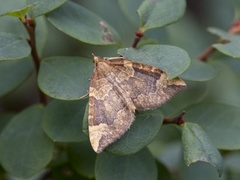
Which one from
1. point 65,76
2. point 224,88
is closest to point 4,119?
point 65,76

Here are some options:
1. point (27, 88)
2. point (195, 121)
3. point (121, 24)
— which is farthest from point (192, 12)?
point (195, 121)

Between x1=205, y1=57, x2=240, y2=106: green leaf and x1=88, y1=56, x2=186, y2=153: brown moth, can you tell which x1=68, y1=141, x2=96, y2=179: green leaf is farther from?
x1=205, y1=57, x2=240, y2=106: green leaf

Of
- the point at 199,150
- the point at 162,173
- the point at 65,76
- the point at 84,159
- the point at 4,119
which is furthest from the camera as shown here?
the point at 4,119

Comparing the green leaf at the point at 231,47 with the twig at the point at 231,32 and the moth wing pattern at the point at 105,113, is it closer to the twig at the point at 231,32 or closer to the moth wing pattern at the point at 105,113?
the twig at the point at 231,32

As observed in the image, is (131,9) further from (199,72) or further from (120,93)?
(120,93)

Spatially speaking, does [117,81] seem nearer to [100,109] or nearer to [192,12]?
[100,109]

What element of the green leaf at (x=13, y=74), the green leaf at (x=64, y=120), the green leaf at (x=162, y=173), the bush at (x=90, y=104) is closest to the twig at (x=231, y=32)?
the bush at (x=90, y=104)
